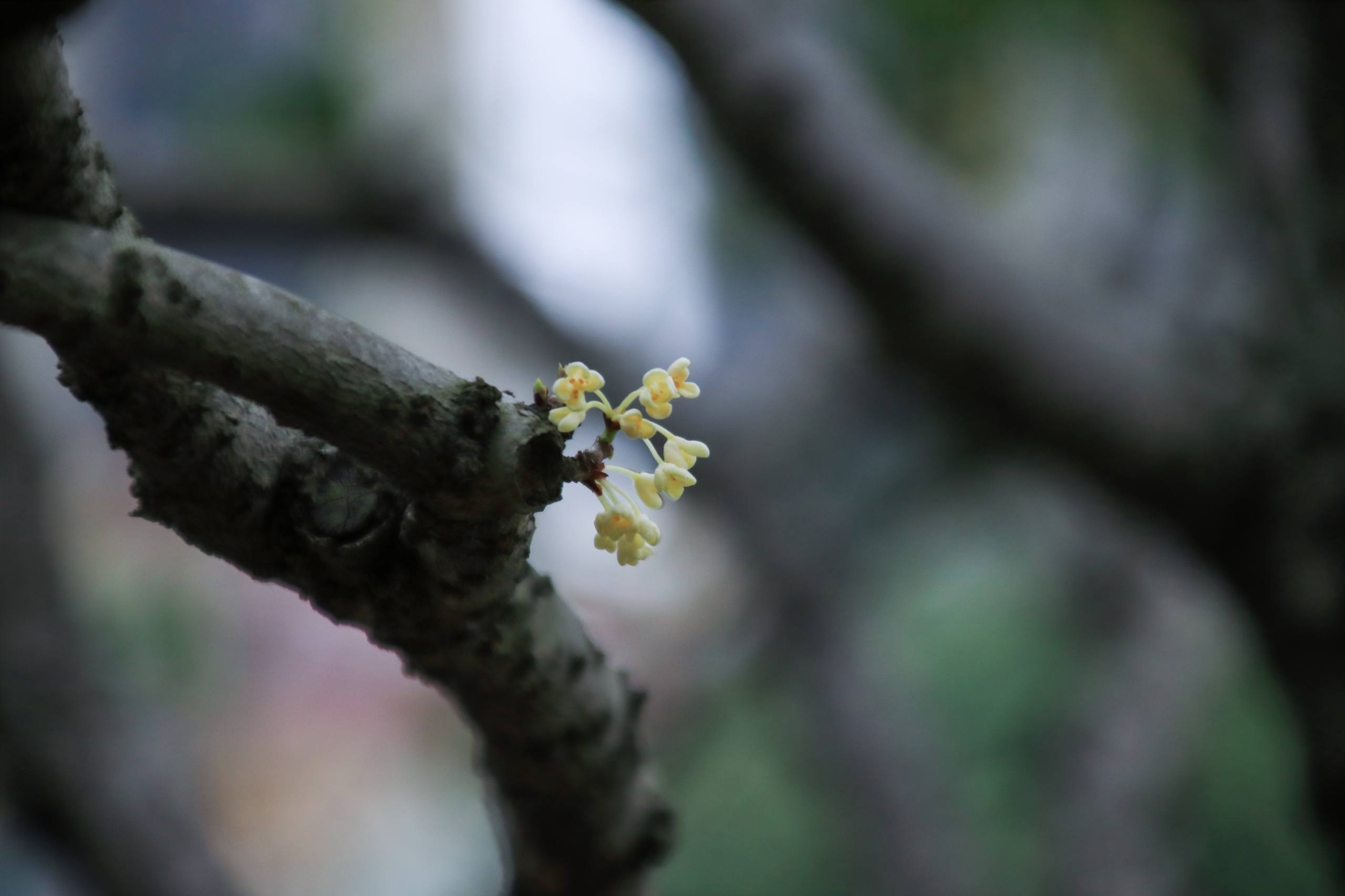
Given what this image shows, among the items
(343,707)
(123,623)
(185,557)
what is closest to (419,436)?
(123,623)

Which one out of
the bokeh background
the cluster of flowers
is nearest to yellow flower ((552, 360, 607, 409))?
the cluster of flowers

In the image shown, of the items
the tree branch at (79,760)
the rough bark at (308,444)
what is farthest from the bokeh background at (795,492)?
the rough bark at (308,444)

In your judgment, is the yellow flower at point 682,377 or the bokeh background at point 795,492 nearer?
the yellow flower at point 682,377

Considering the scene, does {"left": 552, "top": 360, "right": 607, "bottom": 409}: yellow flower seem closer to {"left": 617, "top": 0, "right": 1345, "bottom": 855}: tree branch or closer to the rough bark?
the rough bark

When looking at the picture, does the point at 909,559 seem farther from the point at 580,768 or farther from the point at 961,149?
the point at 580,768

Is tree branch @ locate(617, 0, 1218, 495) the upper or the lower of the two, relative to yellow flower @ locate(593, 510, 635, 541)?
upper

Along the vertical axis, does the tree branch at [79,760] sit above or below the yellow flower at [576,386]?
above

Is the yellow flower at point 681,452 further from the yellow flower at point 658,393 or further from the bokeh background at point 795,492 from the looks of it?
the bokeh background at point 795,492

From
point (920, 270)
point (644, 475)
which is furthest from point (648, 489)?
point (920, 270)
